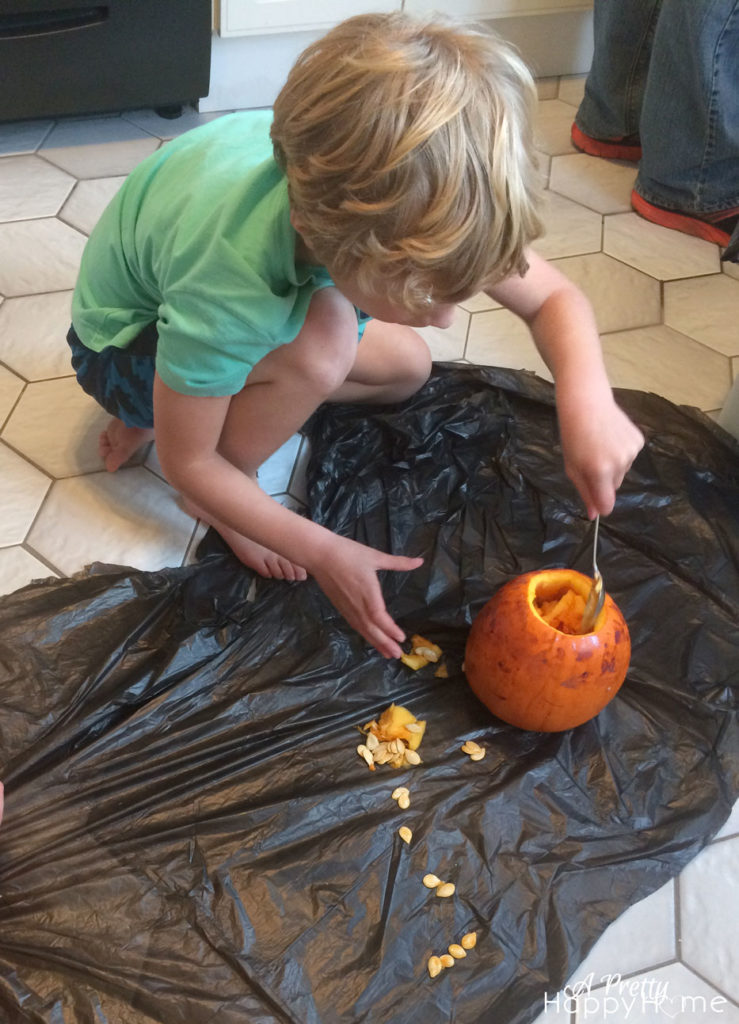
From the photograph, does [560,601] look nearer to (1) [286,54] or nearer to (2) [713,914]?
(2) [713,914]

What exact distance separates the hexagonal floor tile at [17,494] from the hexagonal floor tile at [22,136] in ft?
2.27

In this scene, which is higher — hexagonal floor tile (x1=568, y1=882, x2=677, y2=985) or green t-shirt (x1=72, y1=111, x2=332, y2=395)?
green t-shirt (x1=72, y1=111, x2=332, y2=395)

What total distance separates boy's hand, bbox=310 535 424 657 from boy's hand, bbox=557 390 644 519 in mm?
158

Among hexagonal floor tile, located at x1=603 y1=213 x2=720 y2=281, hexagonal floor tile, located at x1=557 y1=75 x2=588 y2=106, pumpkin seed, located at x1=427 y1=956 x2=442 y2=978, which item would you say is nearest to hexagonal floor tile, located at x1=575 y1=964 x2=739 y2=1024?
pumpkin seed, located at x1=427 y1=956 x2=442 y2=978

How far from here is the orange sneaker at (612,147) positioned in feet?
5.47

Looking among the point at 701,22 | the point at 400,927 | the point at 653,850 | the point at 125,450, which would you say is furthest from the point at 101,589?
the point at 701,22

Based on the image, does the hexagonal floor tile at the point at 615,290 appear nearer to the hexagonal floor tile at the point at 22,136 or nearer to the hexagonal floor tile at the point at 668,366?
the hexagonal floor tile at the point at 668,366

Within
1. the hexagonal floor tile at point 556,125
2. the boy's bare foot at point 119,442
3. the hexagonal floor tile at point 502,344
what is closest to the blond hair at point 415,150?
the boy's bare foot at point 119,442

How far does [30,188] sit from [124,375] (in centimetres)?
72

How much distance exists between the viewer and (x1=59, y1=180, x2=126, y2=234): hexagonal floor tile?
1446mm

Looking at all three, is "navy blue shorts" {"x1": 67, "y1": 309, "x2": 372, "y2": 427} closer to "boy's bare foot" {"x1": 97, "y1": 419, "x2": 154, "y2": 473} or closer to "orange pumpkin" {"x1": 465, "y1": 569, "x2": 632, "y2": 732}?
"boy's bare foot" {"x1": 97, "y1": 419, "x2": 154, "y2": 473}

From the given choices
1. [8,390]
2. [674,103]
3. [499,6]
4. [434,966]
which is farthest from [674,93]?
[434,966]

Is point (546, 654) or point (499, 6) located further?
point (499, 6)

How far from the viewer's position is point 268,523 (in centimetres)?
85
